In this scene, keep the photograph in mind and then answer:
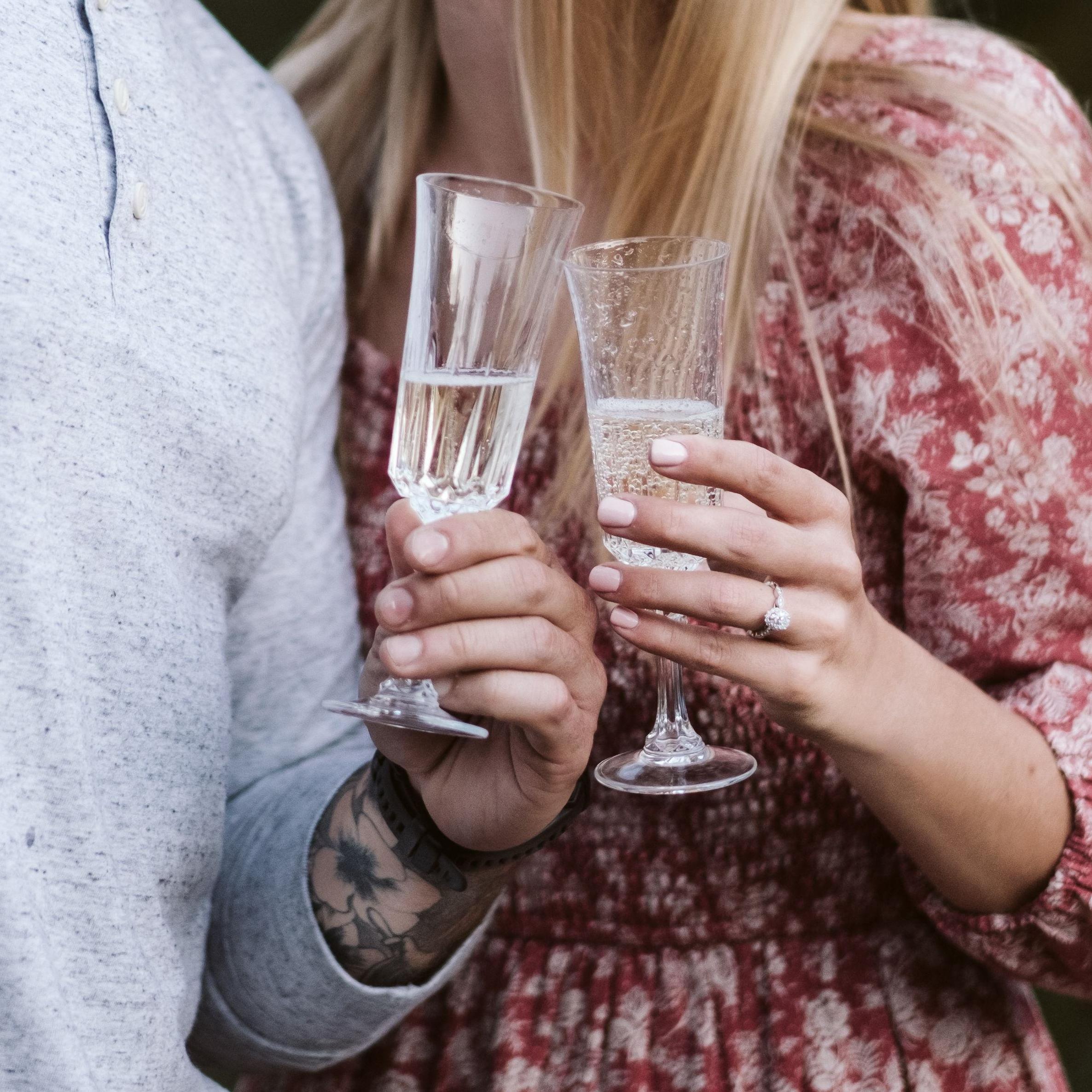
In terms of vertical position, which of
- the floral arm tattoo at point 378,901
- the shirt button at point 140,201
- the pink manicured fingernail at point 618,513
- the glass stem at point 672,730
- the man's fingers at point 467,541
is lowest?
the floral arm tattoo at point 378,901

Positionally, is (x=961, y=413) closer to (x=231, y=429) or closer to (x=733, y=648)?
(x=733, y=648)

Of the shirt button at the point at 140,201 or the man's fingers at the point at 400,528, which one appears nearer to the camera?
the man's fingers at the point at 400,528

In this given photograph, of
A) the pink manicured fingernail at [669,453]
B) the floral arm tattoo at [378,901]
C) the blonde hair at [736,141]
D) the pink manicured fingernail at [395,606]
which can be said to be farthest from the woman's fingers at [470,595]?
the blonde hair at [736,141]

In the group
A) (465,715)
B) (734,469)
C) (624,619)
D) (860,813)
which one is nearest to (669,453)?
(734,469)

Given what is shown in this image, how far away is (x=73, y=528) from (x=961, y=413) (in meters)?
0.89

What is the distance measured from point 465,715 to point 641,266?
0.58 m

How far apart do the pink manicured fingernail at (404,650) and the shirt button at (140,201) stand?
0.53 m

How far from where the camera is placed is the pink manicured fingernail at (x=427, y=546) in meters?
0.89

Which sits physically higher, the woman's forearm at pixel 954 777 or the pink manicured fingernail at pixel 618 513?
the pink manicured fingernail at pixel 618 513

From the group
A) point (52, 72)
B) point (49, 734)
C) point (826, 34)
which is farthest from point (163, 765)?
point (826, 34)

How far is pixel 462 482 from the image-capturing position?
1044mm

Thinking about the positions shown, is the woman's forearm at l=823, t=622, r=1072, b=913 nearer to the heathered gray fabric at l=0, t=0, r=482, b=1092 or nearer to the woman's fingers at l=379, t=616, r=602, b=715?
the woman's fingers at l=379, t=616, r=602, b=715

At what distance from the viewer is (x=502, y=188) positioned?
40.3 inches

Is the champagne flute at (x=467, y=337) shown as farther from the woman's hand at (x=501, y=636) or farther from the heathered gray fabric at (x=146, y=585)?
A: the heathered gray fabric at (x=146, y=585)
